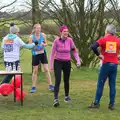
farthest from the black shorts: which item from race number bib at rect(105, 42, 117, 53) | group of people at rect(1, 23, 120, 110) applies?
race number bib at rect(105, 42, 117, 53)

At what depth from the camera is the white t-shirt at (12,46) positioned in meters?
7.95

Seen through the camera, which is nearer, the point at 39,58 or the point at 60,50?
the point at 60,50

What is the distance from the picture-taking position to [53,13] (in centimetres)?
1648

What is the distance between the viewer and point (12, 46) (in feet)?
26.1

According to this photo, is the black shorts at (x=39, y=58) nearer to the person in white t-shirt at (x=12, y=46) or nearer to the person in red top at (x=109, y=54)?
the person in white t-shirt at (x=12, y=46)

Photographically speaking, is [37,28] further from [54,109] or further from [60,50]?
[54,109]

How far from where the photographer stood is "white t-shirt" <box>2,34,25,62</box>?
795 centimetres

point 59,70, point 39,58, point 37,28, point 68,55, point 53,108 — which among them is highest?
point 37,28

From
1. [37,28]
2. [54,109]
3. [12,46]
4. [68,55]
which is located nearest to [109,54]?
[68,55]

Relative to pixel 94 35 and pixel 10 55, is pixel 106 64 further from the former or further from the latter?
pixel 94 35

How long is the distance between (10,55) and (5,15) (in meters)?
5.99

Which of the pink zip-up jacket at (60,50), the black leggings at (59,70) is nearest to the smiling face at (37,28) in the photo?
the pink zip-up jacket at (60,50)

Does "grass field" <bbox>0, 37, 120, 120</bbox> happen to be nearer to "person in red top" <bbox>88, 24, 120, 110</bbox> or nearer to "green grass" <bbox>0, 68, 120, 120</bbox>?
"green grass" <bbox>0, 68, 120, 120</bbox>

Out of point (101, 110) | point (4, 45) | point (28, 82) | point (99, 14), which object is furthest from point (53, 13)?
point (101, 110)
